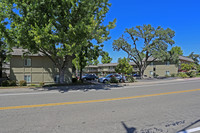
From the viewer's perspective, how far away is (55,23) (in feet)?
43.7

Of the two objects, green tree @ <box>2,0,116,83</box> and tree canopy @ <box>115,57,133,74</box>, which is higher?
green tree @ <box>2,0,116,83</box>

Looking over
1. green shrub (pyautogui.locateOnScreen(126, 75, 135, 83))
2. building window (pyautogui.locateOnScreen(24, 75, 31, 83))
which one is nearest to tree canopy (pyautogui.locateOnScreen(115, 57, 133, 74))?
green shrub (pyautogui.locateOnScreen(126, 75, 135, 83))

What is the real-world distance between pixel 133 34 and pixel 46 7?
28022 mm

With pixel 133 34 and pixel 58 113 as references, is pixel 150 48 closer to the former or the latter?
pixel 133 34

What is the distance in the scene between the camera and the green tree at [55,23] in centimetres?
1146

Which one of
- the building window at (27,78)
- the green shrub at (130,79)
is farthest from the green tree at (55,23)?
the green shrub at (130,79)

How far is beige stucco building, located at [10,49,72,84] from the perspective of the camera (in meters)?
21.7

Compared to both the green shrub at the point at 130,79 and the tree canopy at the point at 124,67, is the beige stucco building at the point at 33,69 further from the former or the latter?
the green shrub at the point at 130,79

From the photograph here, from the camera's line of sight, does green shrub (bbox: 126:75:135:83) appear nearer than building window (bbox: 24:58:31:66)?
No

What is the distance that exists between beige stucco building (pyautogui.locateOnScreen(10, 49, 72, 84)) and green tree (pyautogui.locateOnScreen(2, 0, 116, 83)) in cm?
A: 947

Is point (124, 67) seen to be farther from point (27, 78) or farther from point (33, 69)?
point (27, 78)

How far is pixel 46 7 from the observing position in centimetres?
1255

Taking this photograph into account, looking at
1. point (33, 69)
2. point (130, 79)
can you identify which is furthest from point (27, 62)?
point (130, 79)

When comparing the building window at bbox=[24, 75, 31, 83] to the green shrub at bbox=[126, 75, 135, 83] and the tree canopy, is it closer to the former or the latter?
the tree canopy
